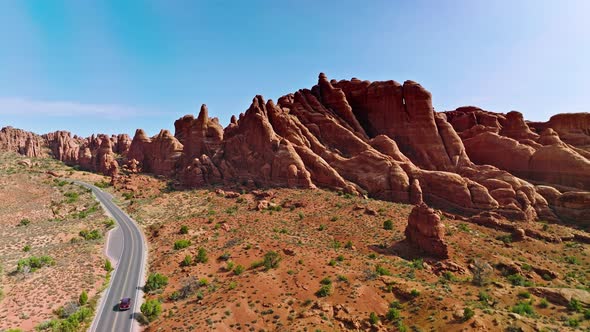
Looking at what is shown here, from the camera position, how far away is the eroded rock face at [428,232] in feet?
129

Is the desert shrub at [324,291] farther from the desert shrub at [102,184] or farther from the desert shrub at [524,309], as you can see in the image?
the desert shrub at [102,184]

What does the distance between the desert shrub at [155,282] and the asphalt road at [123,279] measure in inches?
39.3

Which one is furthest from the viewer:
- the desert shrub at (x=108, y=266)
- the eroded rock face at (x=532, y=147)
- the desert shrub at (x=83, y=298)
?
the eroded rock face at (x=532, y=147)

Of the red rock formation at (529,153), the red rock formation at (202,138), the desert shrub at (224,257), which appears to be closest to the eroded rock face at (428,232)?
the desert shrub at (224,257)

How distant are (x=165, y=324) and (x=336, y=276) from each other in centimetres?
1895

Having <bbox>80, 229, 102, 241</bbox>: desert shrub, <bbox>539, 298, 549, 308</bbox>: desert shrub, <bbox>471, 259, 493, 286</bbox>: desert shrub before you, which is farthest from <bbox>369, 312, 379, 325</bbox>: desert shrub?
<bbox>80, 229, 102, 241</bbox>: desert shrub

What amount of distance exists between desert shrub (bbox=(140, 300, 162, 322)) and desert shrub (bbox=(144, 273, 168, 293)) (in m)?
5.03

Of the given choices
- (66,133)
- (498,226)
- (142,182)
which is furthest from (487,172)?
(66,133)

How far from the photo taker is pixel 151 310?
30062 mm

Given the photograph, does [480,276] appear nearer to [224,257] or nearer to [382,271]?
[382,271]

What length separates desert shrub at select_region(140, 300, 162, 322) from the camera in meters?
30.0

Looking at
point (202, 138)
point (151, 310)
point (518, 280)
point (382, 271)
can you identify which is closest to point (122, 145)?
point (202, 138)

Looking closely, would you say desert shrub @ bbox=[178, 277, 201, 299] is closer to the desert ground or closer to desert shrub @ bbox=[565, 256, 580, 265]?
the desert ground

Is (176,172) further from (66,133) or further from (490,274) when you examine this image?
(66,133)
